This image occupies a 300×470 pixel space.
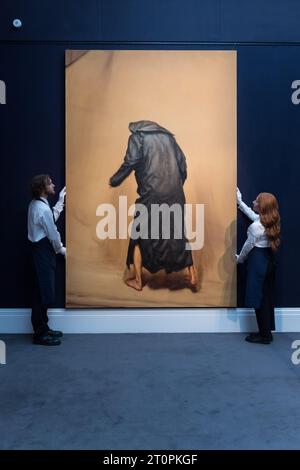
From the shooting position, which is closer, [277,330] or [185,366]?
[185,366]

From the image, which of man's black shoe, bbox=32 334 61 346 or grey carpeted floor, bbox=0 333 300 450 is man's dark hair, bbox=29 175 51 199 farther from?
grey carpeted floor, bbox=0 333 300 450

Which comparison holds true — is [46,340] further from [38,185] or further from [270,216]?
[270,216]

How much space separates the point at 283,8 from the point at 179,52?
1.22 m

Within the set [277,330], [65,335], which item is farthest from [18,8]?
[277,330]

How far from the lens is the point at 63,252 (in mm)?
4738

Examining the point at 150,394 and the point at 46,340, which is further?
the point at 46,340

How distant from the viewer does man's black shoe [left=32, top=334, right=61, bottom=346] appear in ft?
14.5

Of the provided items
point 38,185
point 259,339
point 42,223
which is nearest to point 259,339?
point 259,339

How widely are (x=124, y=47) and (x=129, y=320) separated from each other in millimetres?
2851

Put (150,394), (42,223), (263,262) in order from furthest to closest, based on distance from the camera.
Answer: (263,262), (42,223), (150,394)

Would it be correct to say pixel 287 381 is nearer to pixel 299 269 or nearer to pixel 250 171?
pixel 299 269

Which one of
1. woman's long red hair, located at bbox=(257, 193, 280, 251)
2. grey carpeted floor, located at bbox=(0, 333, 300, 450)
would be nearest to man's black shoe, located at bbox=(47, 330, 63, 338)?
grey carpeted floor, located at bbox=(0, 333, 300, 450)

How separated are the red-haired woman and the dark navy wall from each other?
1.39 ft

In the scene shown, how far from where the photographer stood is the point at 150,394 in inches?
127
